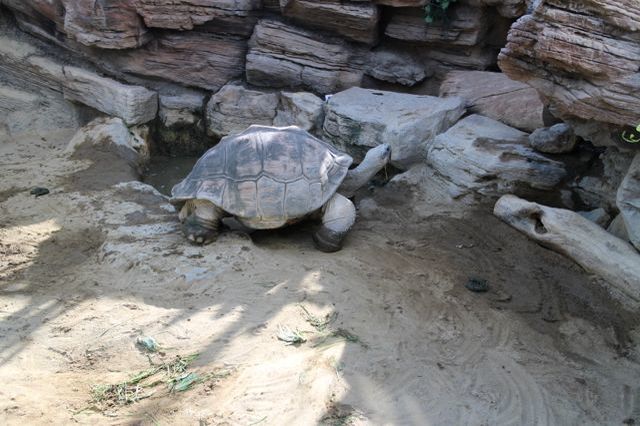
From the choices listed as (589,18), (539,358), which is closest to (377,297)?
(539,358)

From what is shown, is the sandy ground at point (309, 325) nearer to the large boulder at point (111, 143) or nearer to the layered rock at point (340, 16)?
the large boulder at point (111, 143)

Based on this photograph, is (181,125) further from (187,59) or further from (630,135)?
(630,135)

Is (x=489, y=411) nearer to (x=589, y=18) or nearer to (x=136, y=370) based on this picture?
(x=136, y=370)

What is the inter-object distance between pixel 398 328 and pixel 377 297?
0.41 meters

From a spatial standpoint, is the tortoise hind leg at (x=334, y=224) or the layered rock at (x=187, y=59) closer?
the tortoise hind leg at (x=334, y=224)

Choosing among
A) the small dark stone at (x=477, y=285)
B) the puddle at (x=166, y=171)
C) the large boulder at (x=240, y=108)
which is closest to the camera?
the small dark stone at (x=477, y=285)

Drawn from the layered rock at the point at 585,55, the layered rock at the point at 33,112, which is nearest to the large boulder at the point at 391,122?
the layered rock at the point at 585,55

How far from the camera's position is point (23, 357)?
4.04 meters

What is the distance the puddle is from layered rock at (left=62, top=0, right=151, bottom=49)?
1.56m

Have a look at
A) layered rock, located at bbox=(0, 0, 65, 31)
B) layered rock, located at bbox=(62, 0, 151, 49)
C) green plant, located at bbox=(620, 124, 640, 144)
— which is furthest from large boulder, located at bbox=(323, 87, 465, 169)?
layered rock, located at bbox=(0, 0, 65, 31)

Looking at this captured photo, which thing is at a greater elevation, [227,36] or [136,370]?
[227,36]

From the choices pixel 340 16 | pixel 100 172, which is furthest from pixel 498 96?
pixel 100 172

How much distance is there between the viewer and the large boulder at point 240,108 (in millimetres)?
8086

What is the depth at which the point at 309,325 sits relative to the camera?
4.41m
